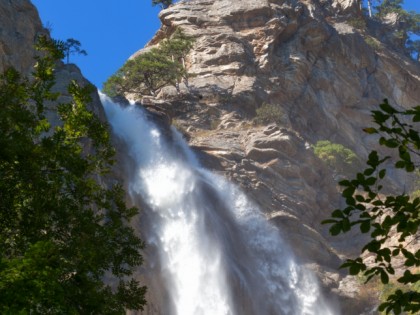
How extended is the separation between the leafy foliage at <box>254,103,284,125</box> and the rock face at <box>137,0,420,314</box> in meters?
0.69

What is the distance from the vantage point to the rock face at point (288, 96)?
133 feet

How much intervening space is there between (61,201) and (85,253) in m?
1.06

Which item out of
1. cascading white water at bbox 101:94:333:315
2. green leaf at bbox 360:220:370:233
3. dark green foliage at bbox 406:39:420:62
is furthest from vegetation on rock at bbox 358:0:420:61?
green leaf at bbox 360:220:370:233

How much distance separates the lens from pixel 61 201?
936 cm

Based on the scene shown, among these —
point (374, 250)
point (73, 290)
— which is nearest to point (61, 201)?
point (73, 290)

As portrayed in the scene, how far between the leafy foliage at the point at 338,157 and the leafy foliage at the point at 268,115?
3.61m

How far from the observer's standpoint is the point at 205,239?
33125 millimetres

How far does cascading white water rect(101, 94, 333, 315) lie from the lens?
102 feet

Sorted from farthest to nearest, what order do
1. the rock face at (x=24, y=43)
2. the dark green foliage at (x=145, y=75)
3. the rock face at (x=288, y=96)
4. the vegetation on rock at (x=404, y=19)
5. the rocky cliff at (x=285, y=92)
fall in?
the vegetation on rock at (x=404, y=19) < the dark green foliage at (x=145, y=75) < the rock face at (x=288, y=96) < the rocky cliff at (x=285, y=92) < the rock face at (x=24, y=43)

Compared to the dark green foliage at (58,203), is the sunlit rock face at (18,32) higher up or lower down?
higher up

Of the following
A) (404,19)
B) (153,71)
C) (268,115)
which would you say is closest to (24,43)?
(153,71)

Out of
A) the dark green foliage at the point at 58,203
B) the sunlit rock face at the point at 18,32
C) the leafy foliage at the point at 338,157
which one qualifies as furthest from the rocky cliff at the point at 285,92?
the dark green foliage at the point at 58,203

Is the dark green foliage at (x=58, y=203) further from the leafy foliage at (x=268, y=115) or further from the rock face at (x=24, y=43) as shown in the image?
the leafy foliage at (x=268, y=115)

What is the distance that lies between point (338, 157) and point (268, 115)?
6.01 metres
